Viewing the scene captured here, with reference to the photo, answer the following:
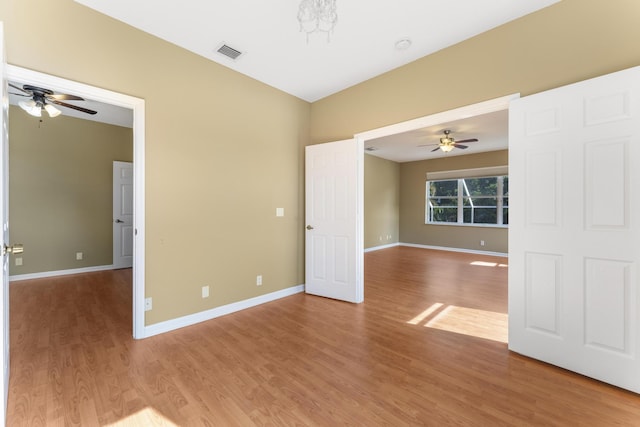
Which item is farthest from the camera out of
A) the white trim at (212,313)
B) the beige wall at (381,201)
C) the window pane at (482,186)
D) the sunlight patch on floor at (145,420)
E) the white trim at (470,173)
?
the beige wall at (381,201)

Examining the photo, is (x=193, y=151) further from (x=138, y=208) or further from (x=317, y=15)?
(x=317, y=15)

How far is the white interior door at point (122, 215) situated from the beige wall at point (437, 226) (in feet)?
25.5

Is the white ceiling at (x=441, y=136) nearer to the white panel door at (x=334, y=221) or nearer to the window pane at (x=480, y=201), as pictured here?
the window pane at (x=480, y=201)

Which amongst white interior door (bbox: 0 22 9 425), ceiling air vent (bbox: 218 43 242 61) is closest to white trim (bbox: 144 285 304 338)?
white interior door (bbox: 0 22 9 425)

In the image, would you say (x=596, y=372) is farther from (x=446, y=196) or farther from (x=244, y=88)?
(x=446, y=196)

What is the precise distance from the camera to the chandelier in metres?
1.95

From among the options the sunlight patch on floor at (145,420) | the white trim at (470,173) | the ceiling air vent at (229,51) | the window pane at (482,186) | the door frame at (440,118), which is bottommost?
the sunlight patch on floor at (145,420)

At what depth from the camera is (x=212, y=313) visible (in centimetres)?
300

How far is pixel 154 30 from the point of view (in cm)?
251

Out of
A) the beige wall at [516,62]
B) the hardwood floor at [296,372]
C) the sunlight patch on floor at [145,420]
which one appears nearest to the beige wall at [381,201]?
the beige wall at [516,62]

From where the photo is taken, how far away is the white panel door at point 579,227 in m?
1.77

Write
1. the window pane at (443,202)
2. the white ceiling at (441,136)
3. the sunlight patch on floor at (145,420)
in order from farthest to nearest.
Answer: the window pane at (443,202), the white ceiling at (441,136), the sunlight patch on floor at (145,420)

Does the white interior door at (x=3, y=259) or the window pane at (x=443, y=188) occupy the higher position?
the window pane at (x=443, y=188)

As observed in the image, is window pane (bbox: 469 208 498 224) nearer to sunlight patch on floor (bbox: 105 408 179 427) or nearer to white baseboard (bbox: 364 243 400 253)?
white baseboard (bbox: 364 243 400 253)
